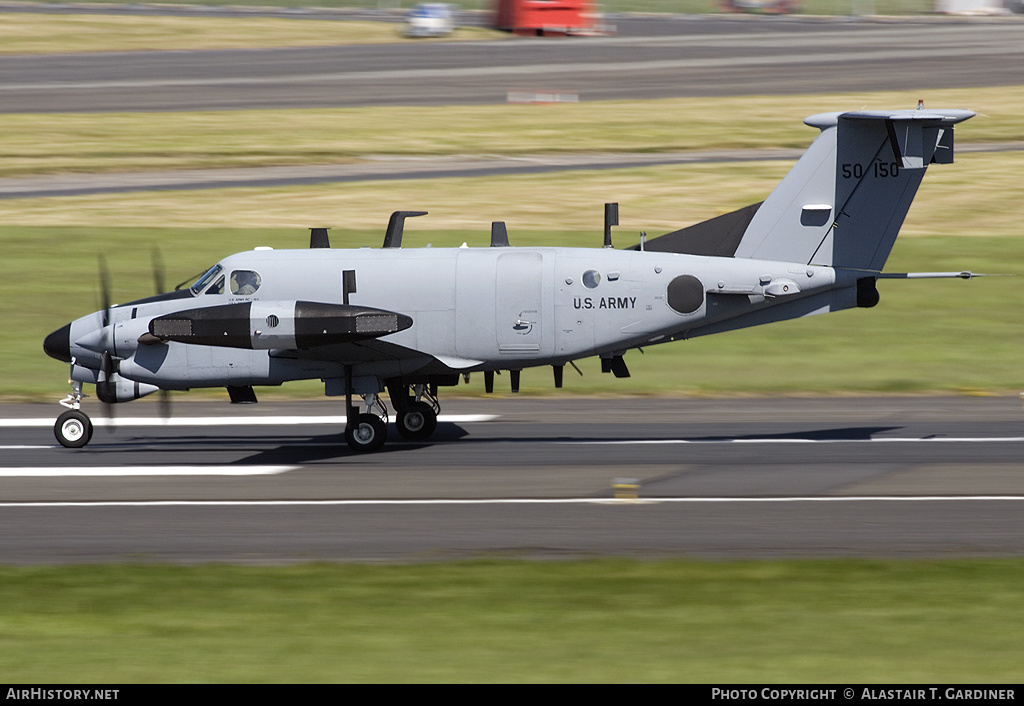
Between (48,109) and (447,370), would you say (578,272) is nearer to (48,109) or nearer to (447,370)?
(447,370)

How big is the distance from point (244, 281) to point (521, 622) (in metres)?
9.00

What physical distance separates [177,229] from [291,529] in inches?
868

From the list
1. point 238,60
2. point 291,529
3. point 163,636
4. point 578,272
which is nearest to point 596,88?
point 238,60

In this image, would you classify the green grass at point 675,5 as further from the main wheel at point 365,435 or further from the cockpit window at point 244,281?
the main wheel at point 365,435

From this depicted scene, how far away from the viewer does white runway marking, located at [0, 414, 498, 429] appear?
19.8 metres

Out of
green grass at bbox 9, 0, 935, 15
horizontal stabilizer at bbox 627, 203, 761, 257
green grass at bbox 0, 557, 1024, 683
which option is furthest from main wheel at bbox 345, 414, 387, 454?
green grass at bbox 9, 0, 935, 15

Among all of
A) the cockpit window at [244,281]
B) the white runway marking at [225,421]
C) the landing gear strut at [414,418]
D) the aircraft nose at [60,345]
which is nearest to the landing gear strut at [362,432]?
the landing gear strut at [414,418]

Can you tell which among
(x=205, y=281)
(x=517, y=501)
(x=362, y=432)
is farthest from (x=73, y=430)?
(x=517, y=501)

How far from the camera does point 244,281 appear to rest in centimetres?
1748

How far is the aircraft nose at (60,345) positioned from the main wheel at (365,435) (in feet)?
13.5

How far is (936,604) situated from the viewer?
10.3 meters

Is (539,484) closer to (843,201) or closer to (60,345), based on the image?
(843,201)

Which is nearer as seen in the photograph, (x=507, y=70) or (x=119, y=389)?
(x=119, y=389)

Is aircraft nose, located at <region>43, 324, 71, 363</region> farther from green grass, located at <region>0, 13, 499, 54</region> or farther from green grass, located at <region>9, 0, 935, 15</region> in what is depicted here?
green grass, located at <region>9, 0, 935, 15</region>
